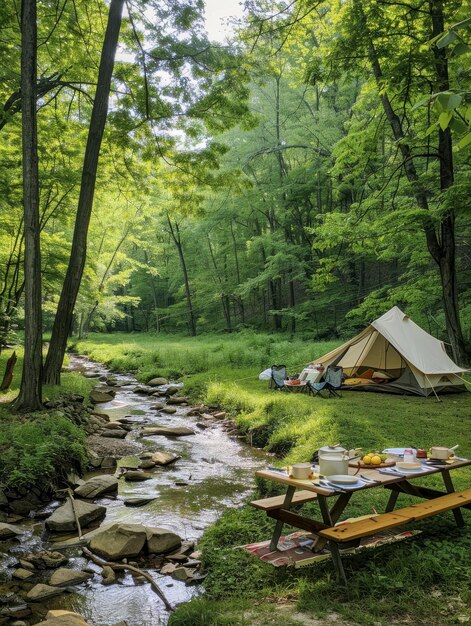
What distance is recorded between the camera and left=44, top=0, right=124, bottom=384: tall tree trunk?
30.7 feet

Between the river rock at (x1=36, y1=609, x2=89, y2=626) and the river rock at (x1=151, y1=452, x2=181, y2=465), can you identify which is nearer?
the river rock at (x1=36, y1=609, x2=89, y2=626)

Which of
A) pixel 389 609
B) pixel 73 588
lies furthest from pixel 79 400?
pixel 389 609

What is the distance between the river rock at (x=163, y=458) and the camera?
24.8 feet

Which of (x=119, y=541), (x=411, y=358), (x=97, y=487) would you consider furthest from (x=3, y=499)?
(x=411, y=358)

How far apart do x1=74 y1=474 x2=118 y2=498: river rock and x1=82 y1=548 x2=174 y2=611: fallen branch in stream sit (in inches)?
57.2

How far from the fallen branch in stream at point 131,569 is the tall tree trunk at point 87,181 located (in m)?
5.62

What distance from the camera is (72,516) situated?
5.26 m

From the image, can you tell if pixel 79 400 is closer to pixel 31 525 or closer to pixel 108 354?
pixel 31 525

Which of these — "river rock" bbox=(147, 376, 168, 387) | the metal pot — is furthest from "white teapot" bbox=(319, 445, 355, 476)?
"river rock" bbox=(147, 376, 168, 387)

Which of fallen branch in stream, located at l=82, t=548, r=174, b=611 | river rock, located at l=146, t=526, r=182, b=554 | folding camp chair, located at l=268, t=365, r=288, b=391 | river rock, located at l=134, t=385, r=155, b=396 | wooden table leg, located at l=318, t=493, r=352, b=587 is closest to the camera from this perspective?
wooden table leg, located at l=318, t=493, r=352, b=587

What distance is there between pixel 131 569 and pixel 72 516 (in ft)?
4.48

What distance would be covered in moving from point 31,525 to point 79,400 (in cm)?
501

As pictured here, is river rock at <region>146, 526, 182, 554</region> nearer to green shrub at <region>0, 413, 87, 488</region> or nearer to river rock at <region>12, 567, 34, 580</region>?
river rock at <region>12, 567, 34, 580</region>

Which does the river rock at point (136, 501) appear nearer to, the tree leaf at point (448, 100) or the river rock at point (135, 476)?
the river rock at point (135, 476)
